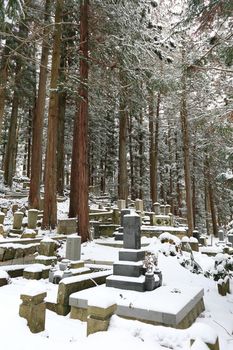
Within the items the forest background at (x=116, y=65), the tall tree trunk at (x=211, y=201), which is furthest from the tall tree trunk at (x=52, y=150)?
the tall tree trunk at (x=211, y=201)

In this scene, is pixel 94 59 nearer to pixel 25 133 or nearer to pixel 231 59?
pixel 231 59

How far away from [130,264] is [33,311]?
2.48m

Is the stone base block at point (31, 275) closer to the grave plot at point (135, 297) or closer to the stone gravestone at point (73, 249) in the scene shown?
the stone gravestone at point (73, 249)

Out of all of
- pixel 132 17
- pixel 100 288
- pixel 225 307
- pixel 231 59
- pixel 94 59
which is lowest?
pixel 225 307

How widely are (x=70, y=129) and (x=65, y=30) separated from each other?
15.6 m

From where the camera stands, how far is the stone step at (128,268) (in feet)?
21.3

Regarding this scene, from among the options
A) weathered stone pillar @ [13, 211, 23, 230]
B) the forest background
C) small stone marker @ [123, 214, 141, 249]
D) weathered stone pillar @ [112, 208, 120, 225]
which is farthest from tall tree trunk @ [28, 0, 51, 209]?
small stone marker @ [123, 214, 141, 249]

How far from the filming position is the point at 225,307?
686 cm

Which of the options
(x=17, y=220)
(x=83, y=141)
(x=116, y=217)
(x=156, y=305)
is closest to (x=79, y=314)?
(x=156, y=305)

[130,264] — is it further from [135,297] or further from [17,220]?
[17,220]

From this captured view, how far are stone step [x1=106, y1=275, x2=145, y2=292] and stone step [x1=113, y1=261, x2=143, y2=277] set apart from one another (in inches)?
4.4

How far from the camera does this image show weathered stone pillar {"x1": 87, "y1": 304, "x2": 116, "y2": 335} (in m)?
4.42

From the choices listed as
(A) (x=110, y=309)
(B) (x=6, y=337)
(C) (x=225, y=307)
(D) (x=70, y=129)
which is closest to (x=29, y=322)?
(B) (x=6, y=337)

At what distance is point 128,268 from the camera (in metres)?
6.56
